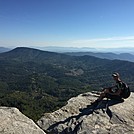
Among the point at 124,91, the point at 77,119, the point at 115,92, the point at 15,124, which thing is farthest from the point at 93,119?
the point at 15,124

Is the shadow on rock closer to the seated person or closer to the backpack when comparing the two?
the seated person

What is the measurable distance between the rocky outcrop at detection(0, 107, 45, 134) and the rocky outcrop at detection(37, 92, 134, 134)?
3.14m

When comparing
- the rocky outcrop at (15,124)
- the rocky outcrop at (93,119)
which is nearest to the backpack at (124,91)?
the rocky outcrop at (93,119)

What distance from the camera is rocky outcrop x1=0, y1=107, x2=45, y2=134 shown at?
473 inches

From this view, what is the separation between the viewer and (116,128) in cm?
1455

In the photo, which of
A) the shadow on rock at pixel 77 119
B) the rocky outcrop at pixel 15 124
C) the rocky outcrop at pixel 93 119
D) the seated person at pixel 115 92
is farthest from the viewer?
the seated person at pixel 115 92

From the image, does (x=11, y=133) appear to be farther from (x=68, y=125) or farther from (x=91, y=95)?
(x=91, y=95)

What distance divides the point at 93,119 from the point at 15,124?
226 inches

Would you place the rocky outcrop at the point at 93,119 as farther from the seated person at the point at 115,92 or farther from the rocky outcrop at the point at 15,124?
the rocky outcrop at the point at 15,124

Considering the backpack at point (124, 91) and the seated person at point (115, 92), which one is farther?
the backpack at point (124, 91)

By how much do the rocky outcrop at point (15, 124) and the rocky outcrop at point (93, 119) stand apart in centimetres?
314

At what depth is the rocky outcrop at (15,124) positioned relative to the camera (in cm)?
1201

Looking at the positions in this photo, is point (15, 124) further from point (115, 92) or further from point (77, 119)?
point (115, 92)

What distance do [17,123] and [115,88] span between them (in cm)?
962
